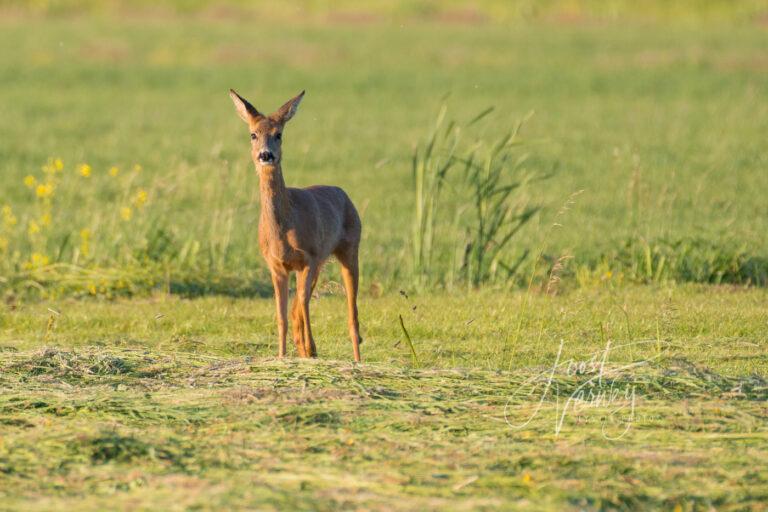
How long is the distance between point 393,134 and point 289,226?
632 inches

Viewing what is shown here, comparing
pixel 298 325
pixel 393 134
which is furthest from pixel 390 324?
pixel 393 134

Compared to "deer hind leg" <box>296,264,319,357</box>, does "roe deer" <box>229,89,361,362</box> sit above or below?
above

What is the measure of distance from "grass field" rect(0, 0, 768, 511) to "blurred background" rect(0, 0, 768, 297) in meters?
0.09

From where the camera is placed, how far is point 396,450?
21.9 ft

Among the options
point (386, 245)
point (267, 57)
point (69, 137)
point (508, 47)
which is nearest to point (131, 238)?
point (386, 245)

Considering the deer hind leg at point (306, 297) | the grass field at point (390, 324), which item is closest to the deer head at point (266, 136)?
the deer hind leg at point (306, 297)

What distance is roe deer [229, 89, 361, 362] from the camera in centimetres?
905

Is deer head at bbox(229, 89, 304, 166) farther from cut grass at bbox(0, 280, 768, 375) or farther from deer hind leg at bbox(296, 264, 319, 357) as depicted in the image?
cut grass at bbox(0, 280, 768, 375)

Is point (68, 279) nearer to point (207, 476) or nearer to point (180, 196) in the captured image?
point (180, 196)

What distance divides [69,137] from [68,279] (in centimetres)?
1233

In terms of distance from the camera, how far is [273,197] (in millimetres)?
9180

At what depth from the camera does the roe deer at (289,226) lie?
9.05 meters

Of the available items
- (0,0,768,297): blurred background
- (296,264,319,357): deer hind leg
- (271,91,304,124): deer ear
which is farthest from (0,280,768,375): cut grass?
(271,91,304,124): deer ear

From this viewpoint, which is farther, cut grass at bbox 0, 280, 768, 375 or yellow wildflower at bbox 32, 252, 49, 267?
yellow wildflower at bbox 32, 252, 49, 267
